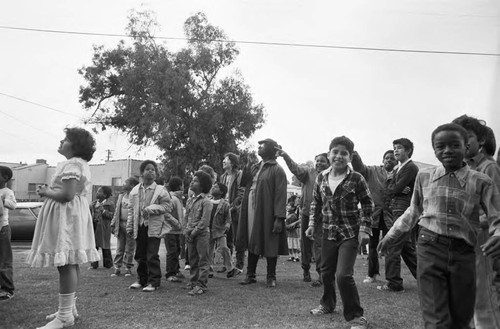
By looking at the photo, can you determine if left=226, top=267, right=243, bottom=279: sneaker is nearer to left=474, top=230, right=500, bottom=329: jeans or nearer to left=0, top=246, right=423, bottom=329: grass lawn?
left=0, top=246, right=423, bottom=329: grass lawn

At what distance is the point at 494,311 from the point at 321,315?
6.71ft

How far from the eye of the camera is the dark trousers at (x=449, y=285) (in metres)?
3.20

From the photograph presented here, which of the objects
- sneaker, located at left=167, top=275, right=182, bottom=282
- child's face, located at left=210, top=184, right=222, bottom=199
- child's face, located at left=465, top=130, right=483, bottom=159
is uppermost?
child's face, located at left=465, top=130, right=483, bottom=159

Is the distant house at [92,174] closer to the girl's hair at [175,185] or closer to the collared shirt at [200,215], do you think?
the girl's hair at [175,185]

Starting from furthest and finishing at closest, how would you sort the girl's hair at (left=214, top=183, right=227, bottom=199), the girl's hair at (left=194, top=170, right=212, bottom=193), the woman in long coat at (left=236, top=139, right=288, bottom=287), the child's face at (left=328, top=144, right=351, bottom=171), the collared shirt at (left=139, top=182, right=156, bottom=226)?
the girl's hair at (left=214, top=183, right=227, bottom=199) → the woman in long coat at (left=236, top=139, right=288, bottom=287) → the girl's hair at (left=194, top=170, right=212, bottom=193) → the collared shirt at (left=139, top=182, right=156, bottom=226) → the child's face at (left=328, top=144, right=351, bottom=171)

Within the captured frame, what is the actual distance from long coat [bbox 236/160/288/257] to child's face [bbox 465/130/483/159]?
378 cm

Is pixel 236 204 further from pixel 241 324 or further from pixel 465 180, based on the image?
pixel 465 180

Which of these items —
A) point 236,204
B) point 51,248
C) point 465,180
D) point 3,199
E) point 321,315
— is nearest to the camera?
point 465,180

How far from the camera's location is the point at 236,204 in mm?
8836

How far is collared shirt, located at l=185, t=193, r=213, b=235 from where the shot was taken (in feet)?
21.5

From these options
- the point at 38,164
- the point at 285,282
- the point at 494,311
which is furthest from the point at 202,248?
the point at 38,164

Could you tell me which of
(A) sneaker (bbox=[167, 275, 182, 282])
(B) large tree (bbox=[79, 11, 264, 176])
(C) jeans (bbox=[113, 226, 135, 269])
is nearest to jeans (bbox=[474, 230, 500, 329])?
(A) sneaker (bbox=[167, 275, 182, 282])

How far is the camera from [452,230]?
129 inches

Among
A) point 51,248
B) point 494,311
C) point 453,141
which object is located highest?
point 453,141
